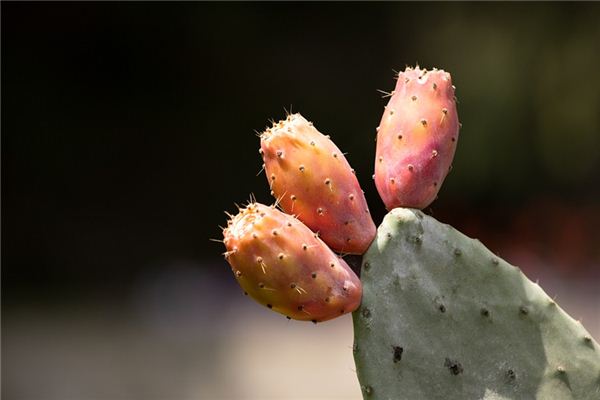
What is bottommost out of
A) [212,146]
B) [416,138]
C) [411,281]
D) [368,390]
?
[368,390]

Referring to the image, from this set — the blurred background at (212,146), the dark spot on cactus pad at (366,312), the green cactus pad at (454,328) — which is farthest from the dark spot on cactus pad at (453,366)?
the blurred background at (212,146)

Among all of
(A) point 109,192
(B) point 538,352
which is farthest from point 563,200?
(B) point 538,352

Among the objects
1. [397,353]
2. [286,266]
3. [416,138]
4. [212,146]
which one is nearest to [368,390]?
[397,353]

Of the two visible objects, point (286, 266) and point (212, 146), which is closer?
point (286, 266)

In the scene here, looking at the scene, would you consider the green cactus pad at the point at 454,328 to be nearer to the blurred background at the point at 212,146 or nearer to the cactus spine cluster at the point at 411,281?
the cactus spine cluster at the point at 411,281

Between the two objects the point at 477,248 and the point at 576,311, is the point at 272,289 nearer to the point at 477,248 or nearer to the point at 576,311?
the point at 477,248

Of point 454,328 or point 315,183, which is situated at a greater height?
point 315,183

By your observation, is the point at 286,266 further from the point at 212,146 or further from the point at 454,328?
the point at 212,146
